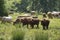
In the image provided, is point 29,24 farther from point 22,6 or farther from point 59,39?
point 22,6

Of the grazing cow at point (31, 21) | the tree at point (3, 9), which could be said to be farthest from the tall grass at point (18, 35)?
the tree at point (3, 9)

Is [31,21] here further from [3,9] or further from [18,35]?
[3,9]

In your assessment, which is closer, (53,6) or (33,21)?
(33,21)

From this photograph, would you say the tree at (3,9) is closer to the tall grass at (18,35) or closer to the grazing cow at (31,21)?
the grazing cow at (31,21)

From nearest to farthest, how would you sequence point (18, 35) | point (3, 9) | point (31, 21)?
1. point (18, 35)
2. point (31, 21)
3. point (3, 9)

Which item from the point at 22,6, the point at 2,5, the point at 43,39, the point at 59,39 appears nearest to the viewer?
the point at 43,39

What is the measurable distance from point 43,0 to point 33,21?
34.5 metres

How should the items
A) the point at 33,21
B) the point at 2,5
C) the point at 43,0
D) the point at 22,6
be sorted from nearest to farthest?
the point at 33,21 → the point at 2,5 → the point at 43,0 → the point at 22,6

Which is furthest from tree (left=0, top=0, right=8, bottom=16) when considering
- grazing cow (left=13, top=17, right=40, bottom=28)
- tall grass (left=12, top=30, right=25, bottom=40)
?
tall grass (left=12, top=30, right=25, bottom=40)

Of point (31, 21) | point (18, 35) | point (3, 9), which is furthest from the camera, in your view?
point (3, 9)

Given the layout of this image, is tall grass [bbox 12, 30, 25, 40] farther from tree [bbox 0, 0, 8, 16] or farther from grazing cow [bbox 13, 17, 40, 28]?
tree [bbox 0, 0, 8, 16]

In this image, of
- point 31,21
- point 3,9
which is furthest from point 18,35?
point 3,9

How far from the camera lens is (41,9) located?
5756cm

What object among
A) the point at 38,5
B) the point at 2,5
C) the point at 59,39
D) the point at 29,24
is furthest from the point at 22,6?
the point at 59,39
